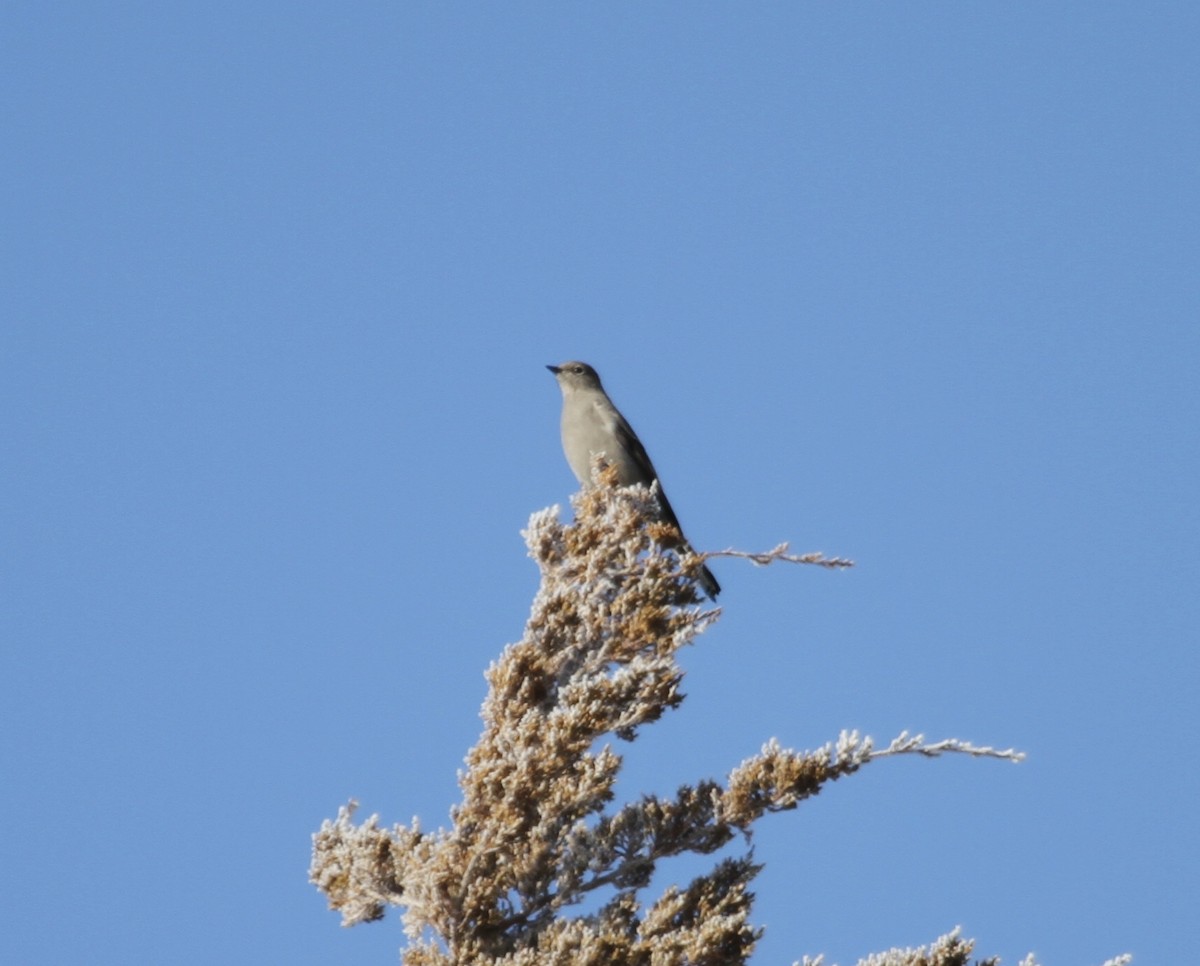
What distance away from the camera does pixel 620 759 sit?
24.5ft

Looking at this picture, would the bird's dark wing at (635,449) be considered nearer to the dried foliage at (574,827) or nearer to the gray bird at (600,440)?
the gray bird at (600,440)

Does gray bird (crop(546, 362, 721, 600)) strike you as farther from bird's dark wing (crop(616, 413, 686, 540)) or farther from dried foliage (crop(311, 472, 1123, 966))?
dried foliage (crop(311, 472, 1123, 966))

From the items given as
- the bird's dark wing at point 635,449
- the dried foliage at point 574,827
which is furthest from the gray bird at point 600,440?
the dried foliage at point 574,827

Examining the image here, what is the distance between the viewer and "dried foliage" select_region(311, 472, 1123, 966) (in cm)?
716

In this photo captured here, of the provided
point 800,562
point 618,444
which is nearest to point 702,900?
point 800,562

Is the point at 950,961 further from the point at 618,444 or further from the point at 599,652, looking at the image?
the point at 618,444

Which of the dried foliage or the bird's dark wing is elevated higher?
the bird's dark wing

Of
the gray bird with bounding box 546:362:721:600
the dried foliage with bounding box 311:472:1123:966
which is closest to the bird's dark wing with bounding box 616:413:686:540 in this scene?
the gray bird with bounding box 546:362:721:600

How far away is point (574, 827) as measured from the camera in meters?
7.50

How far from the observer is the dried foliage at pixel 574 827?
716 centimetres

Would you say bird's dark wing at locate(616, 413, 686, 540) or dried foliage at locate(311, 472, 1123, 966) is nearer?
dried foliage at locate(311, 472, 1123, 966)

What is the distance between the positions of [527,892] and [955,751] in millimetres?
2085

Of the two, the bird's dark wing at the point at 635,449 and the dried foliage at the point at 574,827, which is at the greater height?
the bird's dark wing at the point at 635,449

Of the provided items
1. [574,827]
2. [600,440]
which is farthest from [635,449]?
[574,827]
